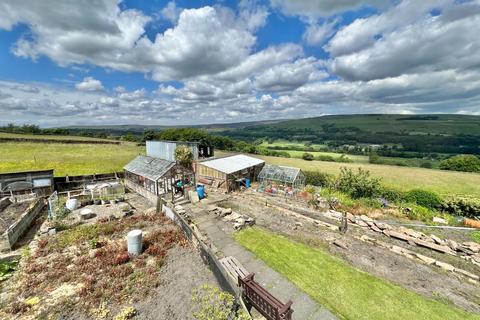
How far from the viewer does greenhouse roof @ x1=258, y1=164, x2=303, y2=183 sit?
2803 cm

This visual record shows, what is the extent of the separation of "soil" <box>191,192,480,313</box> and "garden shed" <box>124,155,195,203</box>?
534 cm

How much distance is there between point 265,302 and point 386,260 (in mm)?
9302

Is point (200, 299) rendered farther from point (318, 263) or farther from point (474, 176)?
point (474, 176)

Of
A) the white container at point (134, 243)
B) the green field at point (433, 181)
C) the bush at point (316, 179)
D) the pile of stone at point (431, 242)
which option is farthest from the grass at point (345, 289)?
the green field at point (433, 181)

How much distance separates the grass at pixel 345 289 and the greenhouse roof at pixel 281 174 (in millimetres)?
15073

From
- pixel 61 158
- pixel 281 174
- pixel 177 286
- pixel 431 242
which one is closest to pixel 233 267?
pixel 177 286

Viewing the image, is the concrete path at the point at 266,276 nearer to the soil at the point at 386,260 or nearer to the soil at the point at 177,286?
the soil at the point at 177,286

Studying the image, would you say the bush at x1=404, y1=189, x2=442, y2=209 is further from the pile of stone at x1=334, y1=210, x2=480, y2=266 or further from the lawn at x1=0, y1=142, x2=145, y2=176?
the lawn at x1=0, y1=142, x2=145, y2=176

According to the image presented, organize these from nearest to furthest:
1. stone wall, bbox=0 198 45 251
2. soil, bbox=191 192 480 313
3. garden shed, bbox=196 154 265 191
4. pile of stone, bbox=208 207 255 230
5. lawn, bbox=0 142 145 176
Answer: soil, bbox=191 192 480 313 → stone wall, bbox=0 198 45 251 → pile of stone, bbox=208 207 255 230 → garden shed, bbox=196 154 265 191 → lawn, bbox=0 142 145 176

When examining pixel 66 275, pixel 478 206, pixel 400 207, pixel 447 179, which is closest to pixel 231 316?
pixel 66 275

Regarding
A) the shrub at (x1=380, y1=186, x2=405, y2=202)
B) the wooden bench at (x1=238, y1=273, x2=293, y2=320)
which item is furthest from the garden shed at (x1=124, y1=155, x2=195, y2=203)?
the shrub at (x1=380, y1=186, x2=405, y2=202)

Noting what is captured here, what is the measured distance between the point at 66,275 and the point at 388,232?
20311 mm

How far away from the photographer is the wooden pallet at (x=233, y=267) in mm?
10188

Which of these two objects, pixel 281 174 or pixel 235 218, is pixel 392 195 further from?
pixel 235 218
